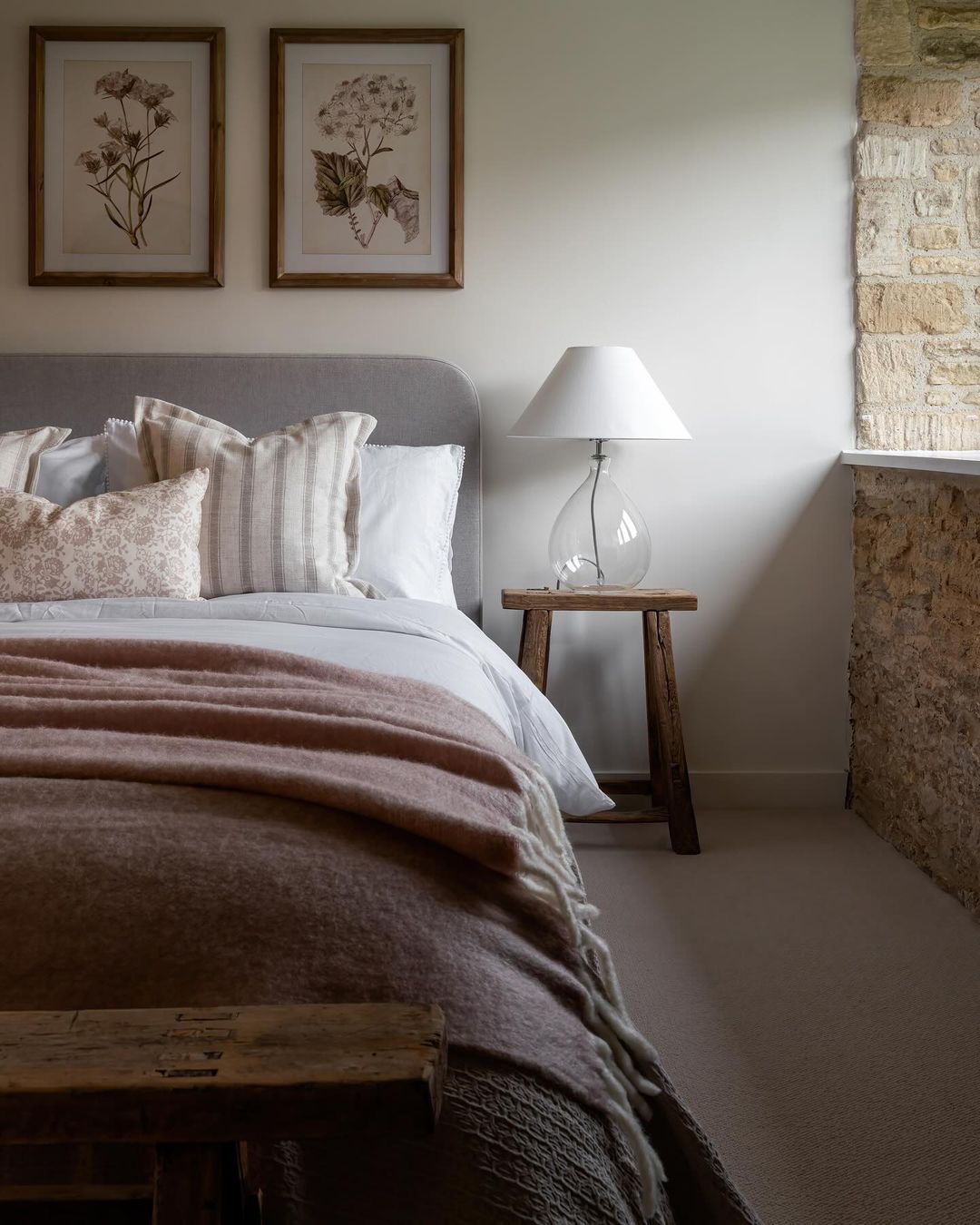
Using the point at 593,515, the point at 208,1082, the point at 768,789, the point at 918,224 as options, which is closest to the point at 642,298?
the point at 593,515

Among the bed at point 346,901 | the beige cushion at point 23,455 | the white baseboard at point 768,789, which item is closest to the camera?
the bed at point 346,901

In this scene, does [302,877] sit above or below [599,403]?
below

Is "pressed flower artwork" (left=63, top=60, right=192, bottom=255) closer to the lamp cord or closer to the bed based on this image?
the lamp cord

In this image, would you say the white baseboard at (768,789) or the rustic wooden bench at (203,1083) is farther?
the white baseboard at (768,789)

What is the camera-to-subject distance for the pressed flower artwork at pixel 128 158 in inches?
128

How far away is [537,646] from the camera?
3074 mm

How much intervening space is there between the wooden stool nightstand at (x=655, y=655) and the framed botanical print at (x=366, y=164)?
100 centimetres

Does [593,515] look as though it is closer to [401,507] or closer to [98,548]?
[401,507]

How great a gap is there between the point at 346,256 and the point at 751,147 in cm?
122

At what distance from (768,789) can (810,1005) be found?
132 cm

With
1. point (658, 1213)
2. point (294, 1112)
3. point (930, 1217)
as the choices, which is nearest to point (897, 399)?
point (930, 1217)

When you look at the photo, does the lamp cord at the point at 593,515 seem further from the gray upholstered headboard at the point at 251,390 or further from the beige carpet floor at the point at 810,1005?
the beige carpet floor at the point at 810,1005

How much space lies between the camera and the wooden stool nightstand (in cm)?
302

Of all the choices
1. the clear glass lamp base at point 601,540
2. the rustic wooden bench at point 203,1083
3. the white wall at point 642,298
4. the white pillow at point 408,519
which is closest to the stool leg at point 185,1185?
the rustic wooden bench at point 203,1083
